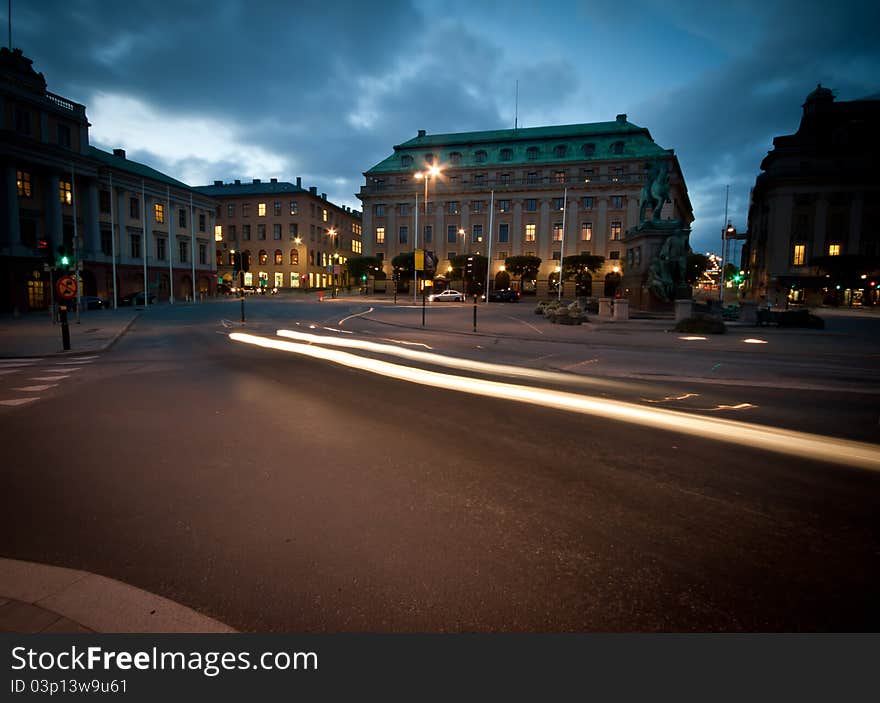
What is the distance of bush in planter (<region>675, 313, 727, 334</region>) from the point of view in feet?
69.1

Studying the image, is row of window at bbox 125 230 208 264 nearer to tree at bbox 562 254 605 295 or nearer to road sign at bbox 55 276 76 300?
road sign at bbox 55 276 76 300

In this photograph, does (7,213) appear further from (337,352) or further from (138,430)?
(138,430)

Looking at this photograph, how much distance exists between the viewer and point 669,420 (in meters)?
7.07

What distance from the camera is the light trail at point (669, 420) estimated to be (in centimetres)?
568

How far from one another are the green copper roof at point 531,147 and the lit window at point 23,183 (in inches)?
1915

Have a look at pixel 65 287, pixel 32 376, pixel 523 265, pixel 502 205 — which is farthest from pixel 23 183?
pixel 502 205

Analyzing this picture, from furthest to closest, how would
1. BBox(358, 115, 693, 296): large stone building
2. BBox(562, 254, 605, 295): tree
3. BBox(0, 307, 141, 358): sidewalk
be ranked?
BBox(358, 115, 693, 296): large stone building → BBox(562, 254, 605, 295): tree → BBox(0, 307, 141, 358): sidewalk

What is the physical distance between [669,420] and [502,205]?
73.9 m

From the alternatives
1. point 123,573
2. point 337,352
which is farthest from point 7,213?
point 123,573

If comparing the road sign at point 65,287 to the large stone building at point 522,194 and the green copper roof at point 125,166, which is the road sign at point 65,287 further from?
the large stone building at point 522,194

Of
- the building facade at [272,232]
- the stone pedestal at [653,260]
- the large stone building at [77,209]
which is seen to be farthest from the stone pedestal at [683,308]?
the building facade at [272,232]

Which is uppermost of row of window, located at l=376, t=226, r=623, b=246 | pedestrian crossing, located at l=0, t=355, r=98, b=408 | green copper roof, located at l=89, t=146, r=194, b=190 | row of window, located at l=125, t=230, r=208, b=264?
green copper roof, located at l=89, t=146, r=194, b=190

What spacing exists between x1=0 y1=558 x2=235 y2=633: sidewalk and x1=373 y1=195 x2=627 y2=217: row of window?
251ft

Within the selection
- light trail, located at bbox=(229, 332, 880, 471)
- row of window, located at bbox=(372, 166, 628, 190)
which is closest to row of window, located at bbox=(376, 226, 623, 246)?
row of window, located at bbox=(372, 166, 628, 190)
